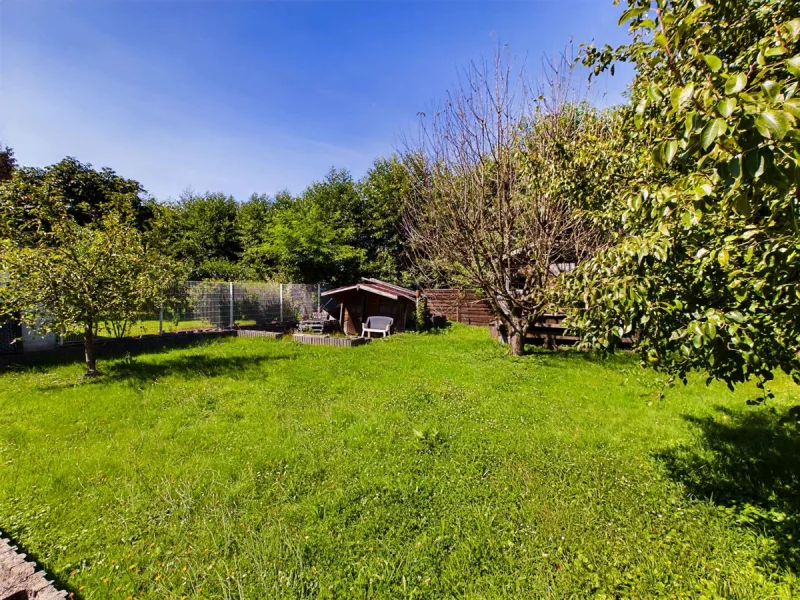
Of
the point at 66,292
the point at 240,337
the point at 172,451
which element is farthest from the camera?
the point at 240,337

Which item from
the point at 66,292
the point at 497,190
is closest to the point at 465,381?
the point at 497,190

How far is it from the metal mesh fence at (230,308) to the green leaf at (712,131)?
9.54 meters

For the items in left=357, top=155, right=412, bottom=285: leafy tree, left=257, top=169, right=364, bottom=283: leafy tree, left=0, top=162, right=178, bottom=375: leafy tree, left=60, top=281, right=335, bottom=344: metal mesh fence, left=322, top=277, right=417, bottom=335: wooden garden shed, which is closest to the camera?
left=0, top=162, right=178, bottom=375: leafy tree

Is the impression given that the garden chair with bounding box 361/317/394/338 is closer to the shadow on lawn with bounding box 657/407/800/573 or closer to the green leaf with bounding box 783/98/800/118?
the shadow on lawn with bounding box 657/407/800/573

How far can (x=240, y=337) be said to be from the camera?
1164 centimetres

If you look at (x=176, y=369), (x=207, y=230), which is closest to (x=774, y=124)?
(x=176, y=369)

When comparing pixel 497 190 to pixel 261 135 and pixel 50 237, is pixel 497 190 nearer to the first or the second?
pixel 261 135

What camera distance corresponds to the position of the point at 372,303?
15.3 m

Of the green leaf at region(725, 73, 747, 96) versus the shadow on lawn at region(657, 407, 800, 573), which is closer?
the green leaf at region(725, 73, 747, 96)

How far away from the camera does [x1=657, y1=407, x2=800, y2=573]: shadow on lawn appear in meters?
2.94

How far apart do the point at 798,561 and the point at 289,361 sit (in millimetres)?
7936

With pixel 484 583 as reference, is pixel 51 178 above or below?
above

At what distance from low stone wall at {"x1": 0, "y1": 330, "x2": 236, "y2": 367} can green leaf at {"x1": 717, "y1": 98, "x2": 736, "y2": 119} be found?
10.8 meters

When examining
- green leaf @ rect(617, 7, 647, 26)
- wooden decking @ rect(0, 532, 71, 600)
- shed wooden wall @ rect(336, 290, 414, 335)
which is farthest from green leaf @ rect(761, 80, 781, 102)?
shed wooden wall @ rect(336, 290, 414, 335)
